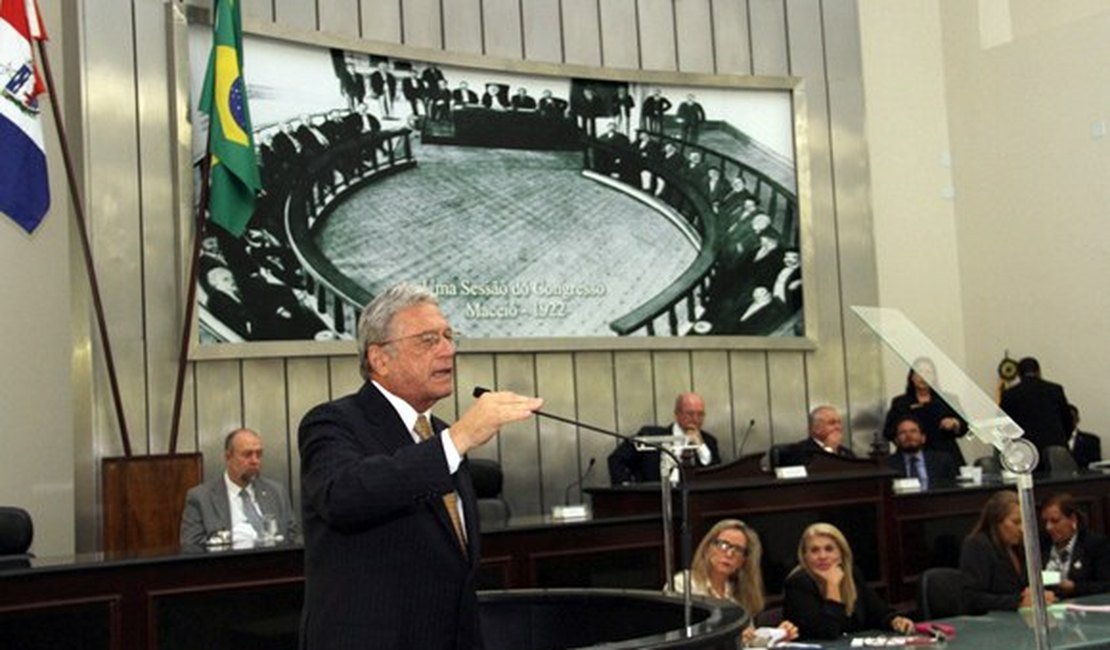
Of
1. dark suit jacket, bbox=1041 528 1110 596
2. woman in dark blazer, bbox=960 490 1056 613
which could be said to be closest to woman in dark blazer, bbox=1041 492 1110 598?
dark suit jacket, bbox=1041 528 1110 596

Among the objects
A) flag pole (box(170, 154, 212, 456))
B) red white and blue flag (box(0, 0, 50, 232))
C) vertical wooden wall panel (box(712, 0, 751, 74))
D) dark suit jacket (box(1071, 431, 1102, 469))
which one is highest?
vertical wooden wall panel (box(712, 0, 751, 74))

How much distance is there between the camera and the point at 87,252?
763cm

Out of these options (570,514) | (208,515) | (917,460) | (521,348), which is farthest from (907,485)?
(208,515)

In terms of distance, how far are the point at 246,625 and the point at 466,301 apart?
363 cm

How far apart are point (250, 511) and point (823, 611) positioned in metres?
2.87

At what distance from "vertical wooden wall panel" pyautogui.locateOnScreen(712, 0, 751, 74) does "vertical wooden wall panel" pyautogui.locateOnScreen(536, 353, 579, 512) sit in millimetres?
2440

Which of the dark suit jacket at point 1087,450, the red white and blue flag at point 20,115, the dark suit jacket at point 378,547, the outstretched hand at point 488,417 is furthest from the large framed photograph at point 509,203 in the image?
the outstretched hand at point 488,417

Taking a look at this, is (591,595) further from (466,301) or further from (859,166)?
(859,166)

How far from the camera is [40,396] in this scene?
7.73 meters

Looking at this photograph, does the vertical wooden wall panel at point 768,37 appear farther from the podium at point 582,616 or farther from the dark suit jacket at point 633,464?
the podium at point 582,616

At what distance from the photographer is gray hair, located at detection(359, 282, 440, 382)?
2.75 m

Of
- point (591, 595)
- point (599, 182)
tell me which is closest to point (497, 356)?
point (599, 182)

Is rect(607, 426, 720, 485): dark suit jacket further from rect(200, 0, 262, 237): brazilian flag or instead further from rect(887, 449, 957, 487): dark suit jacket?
rect(200, 0, 262, 237): brazilian flag

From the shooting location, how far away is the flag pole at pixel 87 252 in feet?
24.3
